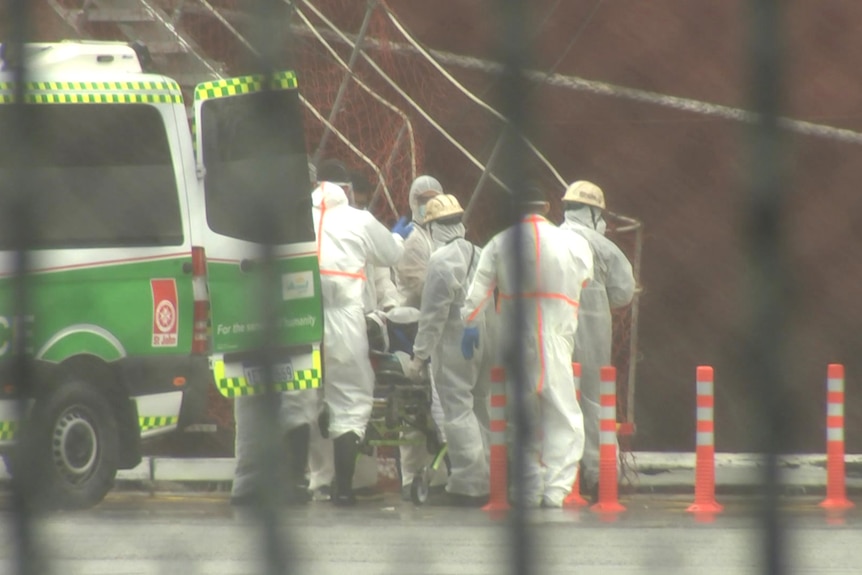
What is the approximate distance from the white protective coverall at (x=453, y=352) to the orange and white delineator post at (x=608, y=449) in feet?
1.66

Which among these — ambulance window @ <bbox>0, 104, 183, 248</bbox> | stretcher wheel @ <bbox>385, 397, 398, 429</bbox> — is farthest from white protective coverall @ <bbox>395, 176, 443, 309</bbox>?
ambulance window @ <bbox>0, 104, 183, 248</bbox>

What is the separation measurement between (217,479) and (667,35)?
647cm

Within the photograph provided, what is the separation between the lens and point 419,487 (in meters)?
7.93

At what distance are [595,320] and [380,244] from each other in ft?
3.79

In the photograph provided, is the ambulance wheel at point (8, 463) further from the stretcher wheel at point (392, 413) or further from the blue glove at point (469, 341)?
the stretcher wheel at point (392, 413)

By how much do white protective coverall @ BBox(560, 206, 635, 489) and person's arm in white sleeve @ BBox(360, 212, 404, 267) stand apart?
29.3 inches

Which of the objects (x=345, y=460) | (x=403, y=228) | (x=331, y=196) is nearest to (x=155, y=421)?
(x=345, y=460)

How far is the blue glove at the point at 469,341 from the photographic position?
20.9 feet

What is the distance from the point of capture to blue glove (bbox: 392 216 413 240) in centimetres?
842

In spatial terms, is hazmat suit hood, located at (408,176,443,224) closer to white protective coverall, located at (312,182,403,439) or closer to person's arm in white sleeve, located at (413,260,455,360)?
white protective coverall, located at (312,182,403,439)

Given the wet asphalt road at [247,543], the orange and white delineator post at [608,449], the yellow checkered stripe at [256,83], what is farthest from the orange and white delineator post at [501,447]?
the orange and white delineator post at [608,449]

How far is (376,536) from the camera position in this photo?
4.64m

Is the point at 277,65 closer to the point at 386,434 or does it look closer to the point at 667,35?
Answer: the point at 667,35

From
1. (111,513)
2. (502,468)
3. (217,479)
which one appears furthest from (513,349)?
(217,479)
